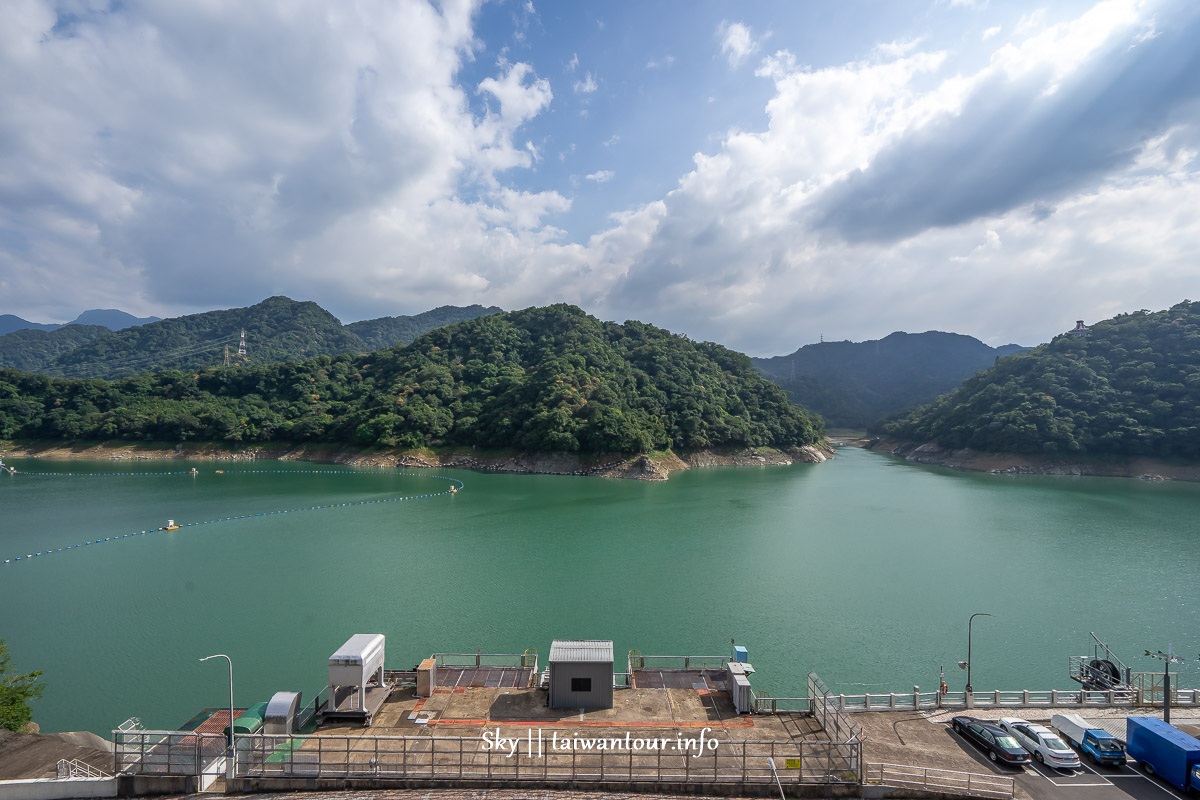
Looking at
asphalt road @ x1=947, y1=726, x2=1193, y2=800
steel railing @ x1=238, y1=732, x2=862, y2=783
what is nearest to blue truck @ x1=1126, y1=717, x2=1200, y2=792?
asphalt road @ x1=947, y1=726, x2=1193, y2=800

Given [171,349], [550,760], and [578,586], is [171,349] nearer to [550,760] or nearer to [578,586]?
[578,586]

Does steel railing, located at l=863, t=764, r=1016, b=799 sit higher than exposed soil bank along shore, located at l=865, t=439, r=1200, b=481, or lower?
lower

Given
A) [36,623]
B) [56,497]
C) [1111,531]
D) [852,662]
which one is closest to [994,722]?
[852,662]

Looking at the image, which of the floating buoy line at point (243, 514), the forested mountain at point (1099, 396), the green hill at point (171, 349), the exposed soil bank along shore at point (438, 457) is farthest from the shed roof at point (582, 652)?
the green hill at point (171, 349)

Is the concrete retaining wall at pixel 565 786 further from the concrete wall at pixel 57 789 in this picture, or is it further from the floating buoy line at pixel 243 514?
the floating buoy line at pixel 243 514

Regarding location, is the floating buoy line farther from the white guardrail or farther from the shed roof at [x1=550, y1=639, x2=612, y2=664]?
the white guardrail

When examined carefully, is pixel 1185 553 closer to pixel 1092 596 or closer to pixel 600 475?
pixel 1092 596
